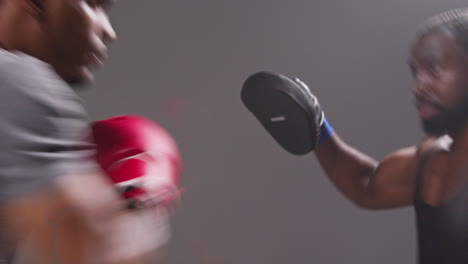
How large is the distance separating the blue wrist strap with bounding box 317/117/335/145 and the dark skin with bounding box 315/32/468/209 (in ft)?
0.05

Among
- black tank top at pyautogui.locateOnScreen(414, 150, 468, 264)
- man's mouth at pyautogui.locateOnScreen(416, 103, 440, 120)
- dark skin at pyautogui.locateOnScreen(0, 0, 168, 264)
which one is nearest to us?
dark skin at pyautogui.locateOnScreen(0, 0, 168, 264)

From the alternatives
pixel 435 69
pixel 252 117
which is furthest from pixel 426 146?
pixel 252 117

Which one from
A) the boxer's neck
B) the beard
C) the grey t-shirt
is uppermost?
the grey t-shirt

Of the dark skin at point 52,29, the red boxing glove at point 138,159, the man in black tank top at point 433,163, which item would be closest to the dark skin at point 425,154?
Answer: the man in black tank top at point 433,163

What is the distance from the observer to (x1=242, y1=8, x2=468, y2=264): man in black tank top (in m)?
0.88

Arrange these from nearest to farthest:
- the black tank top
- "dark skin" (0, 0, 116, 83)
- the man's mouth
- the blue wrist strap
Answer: "dark skin" (0, 0, 116, 83) < the black tank top < the man's mouth < the blue wrist strap

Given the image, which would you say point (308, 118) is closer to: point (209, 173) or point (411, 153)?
point (411, 153)

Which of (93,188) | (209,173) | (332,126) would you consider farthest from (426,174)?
(93,188)

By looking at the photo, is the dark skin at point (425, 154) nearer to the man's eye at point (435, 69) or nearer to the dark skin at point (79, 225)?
the man's eye at point (435, 69)

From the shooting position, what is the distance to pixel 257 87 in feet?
3.27

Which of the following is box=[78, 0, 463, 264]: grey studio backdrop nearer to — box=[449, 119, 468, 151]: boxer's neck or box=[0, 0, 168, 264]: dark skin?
box=[449, 119, 468, 151]: boxer's neck

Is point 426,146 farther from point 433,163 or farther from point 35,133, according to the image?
point 35,133

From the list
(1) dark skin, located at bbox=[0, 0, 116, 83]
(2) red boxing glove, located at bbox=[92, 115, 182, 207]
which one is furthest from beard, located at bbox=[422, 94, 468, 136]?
(1) dark skin, located at bbox=[0, 0, 116, 83]

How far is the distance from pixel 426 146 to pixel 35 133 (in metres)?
0.92
